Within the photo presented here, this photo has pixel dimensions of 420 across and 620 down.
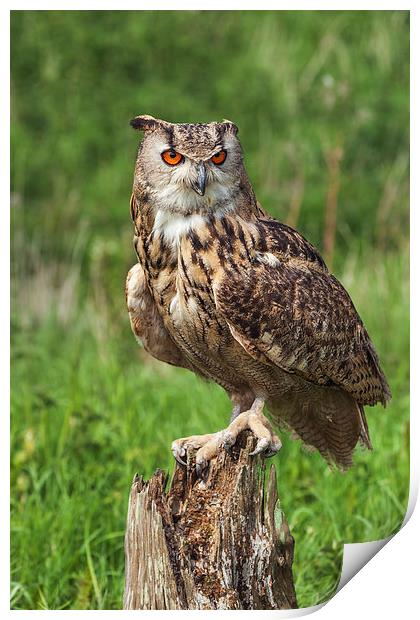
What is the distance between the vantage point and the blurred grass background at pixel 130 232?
3293 millimetres

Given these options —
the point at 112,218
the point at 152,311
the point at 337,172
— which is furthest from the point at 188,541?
the point at 112,218

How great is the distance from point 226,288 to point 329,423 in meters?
0.63

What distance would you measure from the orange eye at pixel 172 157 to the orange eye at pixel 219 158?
7 cm

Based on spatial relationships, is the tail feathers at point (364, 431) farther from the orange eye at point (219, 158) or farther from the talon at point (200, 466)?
the orange eye at point (219, 158)

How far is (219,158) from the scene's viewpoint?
7.64 feet

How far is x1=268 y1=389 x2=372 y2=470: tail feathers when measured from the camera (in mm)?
2744

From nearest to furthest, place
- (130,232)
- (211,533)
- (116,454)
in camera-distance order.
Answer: (211,533) → (116,454) → (130,232)

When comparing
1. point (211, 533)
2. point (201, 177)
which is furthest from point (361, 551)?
point (201, 177)

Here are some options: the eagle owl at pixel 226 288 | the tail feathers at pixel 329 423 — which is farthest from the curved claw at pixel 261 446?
the tail feathers at pixel 329 423

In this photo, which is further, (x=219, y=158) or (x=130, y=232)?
(x=130, y=232)

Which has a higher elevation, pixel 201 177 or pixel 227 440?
pixel 201 177

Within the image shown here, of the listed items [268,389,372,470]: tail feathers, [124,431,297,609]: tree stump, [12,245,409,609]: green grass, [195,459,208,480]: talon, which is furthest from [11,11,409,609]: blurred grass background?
[195,459,208,480]: talon

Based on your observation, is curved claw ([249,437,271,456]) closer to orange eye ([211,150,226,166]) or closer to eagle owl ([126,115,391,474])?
eagle owl ([126,115,391,474])

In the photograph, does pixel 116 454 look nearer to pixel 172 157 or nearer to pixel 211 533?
pixel 211 533
